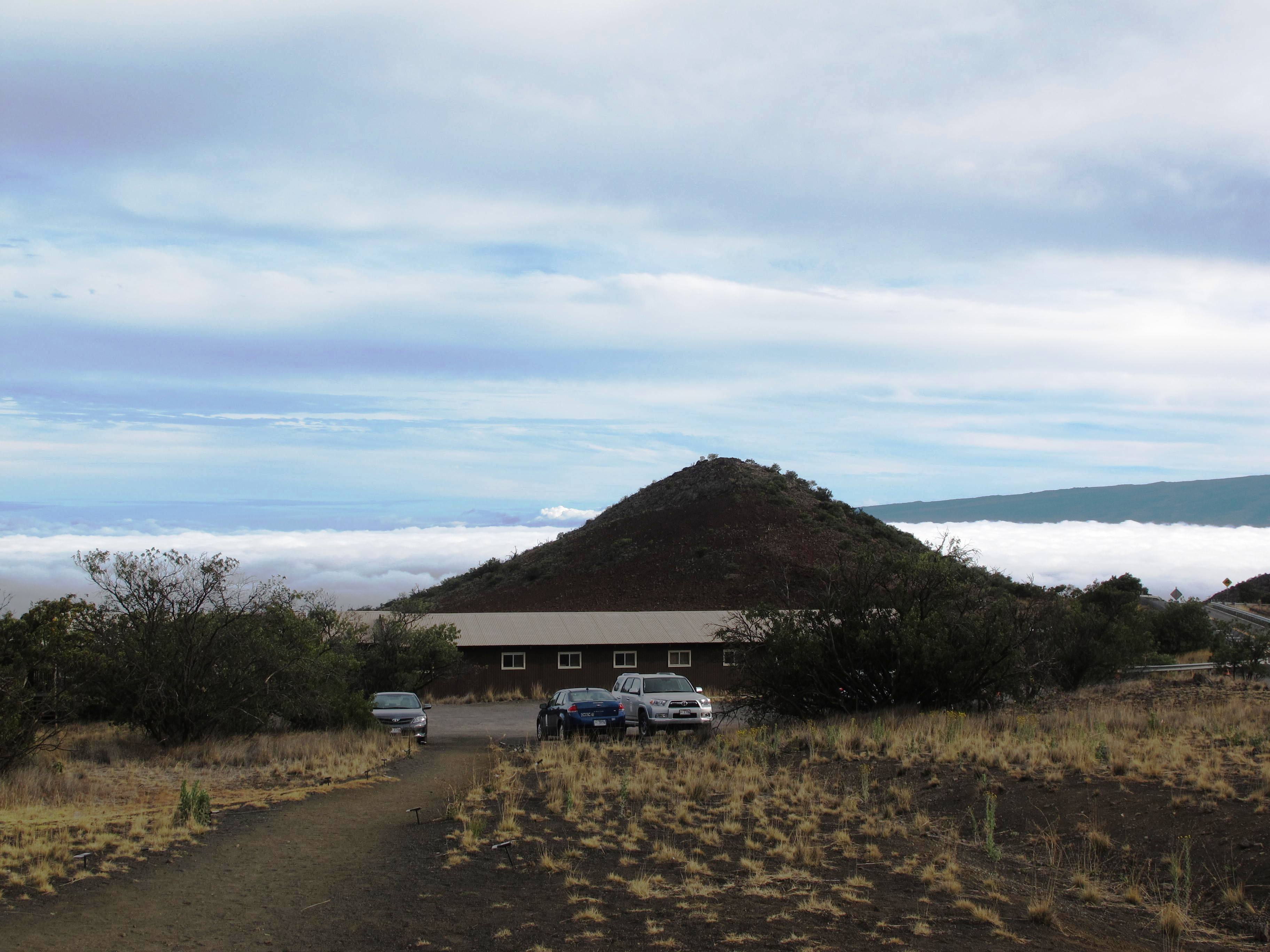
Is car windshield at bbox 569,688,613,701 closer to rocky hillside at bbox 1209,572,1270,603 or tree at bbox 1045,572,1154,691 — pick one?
tree at bbox 1045,572,1154,691

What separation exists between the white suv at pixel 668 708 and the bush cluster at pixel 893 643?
1.47 m

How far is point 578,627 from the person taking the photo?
51.5m

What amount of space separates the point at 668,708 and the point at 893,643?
5.68 m

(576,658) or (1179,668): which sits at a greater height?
(1179,668)

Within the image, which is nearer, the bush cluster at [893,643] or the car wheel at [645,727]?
the bush cluster at [893,643]

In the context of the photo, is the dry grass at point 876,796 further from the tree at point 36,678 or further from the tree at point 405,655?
the tree at point 405,655

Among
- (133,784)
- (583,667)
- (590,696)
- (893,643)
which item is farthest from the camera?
(583,667)

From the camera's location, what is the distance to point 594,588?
81688 millimetres

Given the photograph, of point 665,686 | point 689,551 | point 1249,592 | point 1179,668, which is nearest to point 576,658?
point 665,686

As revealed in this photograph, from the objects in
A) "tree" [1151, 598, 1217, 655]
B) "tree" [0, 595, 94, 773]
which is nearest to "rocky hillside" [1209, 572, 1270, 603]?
"tree" [1151, 598, 1217, 655]

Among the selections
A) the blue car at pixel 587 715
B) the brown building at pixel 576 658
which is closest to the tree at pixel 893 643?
the blue car at pixel 587 715

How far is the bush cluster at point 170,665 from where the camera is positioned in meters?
18.1

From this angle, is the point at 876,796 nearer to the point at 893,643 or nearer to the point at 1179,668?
the point at 893,643

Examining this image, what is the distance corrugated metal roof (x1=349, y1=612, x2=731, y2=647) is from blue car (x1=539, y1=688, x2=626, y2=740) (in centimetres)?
2048
